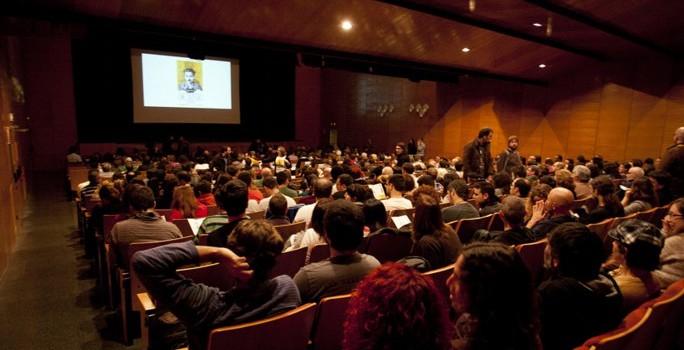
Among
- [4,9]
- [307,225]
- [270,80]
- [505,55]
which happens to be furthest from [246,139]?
[307,225]

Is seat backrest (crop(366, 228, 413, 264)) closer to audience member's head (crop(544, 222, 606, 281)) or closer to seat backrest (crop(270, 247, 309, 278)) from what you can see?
seat backrest (crop(270, 247, 309, 278))

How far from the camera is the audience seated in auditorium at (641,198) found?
444 centimetres

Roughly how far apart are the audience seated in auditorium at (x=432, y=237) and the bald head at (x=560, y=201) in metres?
1.18

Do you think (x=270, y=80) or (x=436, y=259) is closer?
(x=436, y=259)

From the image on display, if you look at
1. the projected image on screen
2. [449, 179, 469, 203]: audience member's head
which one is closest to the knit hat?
[449, 179, 469, 203]: audience member's head

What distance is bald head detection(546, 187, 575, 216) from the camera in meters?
3.43

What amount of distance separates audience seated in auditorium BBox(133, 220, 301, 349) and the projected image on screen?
1348cm

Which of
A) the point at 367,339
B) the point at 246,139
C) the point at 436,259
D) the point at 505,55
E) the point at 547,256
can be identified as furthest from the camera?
the point at 246,139

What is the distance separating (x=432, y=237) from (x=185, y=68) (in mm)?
13221

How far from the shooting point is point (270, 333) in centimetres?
167

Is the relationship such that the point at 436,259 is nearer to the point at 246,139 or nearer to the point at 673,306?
the point at 673,306

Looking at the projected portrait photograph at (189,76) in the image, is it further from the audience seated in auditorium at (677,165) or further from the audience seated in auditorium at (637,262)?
the audience seated in auditorium at (637,262)

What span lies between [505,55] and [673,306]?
10.1 metres

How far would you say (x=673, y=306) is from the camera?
1932mm
